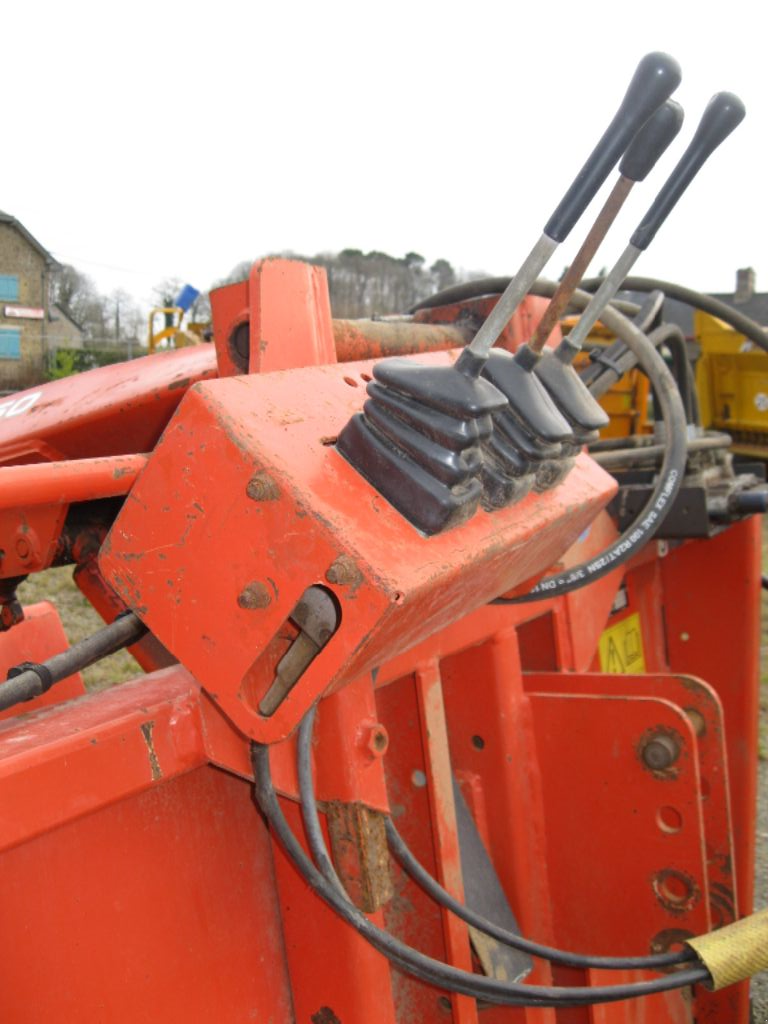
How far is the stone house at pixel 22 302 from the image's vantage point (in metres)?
2.53

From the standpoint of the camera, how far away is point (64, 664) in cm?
105

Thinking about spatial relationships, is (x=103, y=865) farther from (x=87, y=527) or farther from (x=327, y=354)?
(x=327, y=354)

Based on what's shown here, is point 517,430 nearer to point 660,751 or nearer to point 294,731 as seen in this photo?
point 294,731

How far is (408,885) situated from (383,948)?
37 centimetres

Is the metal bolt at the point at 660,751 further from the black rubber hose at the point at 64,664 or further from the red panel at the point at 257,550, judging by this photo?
the black rubber hose at the point at 64,664

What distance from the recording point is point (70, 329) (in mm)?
4398

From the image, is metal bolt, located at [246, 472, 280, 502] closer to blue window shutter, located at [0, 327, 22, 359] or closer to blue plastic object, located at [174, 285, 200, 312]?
blue window shutter, located at [0, 327, 22, 359]

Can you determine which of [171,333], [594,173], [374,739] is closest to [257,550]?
[374,739]

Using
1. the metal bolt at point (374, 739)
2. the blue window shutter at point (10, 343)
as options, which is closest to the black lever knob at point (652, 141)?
the metal bolt at point (374, 739)

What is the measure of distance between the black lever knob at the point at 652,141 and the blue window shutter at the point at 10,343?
7.98 feet

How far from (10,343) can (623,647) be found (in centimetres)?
218

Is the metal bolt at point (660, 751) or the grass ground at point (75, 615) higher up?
the metal bolt at point (660, 751)

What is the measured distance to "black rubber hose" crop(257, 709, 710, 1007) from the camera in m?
0.96

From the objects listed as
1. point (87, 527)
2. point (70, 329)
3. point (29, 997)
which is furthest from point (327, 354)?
point (70, 329)
